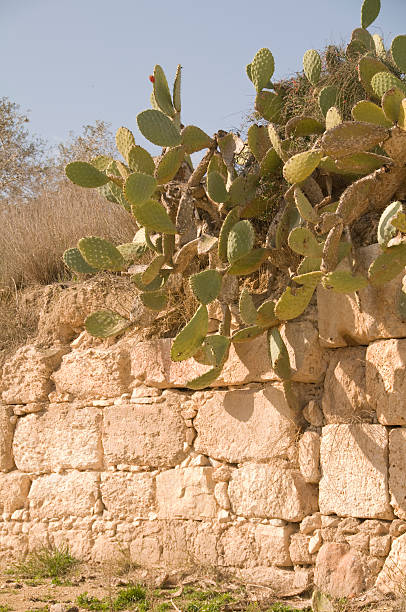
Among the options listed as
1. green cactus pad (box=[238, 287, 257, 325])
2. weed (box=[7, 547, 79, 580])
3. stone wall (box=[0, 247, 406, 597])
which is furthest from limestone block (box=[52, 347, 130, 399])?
green cactus pad (box=[238, 287, 257, 325])

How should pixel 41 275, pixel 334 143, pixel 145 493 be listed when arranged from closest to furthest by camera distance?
1. pixel 334 143
2. pixel 145 493
3. pixel 41 275

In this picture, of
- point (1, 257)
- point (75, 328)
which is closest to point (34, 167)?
point (1, 257)

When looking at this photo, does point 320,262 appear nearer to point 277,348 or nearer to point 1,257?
point 277,348

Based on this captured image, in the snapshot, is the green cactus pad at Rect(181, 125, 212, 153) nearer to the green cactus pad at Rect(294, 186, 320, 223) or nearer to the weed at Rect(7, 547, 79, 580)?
the green cactus pad at Rect(294, 186, 320, 223)

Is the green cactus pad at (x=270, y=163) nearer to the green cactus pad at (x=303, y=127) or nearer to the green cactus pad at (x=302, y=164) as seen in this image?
the green cactus pad at (x=303, y=127)

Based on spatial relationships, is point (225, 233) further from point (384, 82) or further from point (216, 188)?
point (384, 82)

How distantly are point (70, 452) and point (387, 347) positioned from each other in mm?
2463

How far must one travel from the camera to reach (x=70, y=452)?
5121 millimetres

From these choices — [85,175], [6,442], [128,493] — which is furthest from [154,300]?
[6,442]

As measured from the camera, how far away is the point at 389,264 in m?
3.65

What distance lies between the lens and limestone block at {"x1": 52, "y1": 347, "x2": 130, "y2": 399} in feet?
16.4

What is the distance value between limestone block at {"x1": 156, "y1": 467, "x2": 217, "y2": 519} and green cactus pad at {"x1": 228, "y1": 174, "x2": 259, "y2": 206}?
1.69 metres

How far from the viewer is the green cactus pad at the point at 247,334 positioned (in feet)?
13.5

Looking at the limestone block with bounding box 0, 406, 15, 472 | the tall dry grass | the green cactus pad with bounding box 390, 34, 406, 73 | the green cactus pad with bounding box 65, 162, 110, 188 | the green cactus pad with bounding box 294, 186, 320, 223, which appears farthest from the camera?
the tall dry grass
